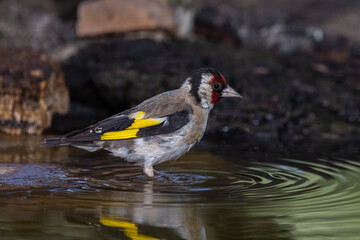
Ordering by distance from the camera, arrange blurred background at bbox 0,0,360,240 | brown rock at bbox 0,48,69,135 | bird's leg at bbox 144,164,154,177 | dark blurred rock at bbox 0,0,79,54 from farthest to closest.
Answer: dark blurred rock at bbox 0,0,79,54
brown rock at bbox 0,48,69,135
bird's leg at bbox 144,164,154,177
blurred background at bbox 0,0,360,240

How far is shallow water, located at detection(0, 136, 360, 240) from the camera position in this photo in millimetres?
3342

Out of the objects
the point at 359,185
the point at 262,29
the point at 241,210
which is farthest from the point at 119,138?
the point at 262,29

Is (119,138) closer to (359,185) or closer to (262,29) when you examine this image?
(359,185)

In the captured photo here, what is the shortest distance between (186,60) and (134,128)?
3.00m

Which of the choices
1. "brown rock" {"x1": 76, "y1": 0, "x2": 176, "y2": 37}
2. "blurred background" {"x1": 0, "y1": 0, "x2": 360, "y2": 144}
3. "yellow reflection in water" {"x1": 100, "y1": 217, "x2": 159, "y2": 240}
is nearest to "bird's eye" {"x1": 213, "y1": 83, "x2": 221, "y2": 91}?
"blurred background" {"x1": 0, "y1": 0, "x2": 360, "y2": 144}

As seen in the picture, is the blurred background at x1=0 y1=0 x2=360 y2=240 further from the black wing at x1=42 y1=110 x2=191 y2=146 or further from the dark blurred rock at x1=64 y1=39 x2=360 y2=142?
the black wing at x1=42 y1=110 x2=191 y2=146

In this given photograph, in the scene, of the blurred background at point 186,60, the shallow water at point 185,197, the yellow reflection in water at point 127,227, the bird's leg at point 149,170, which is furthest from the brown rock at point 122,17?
the yellow reflection in water at point 127,227

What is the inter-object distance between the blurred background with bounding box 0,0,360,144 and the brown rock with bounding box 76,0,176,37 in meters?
0.01

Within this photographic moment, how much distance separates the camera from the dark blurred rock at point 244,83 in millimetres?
6922

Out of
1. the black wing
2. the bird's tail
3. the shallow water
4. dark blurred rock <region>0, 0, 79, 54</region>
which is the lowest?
the shallow water

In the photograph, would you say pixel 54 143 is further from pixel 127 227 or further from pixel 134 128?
pixel 127 227

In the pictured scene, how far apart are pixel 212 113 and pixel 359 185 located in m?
2.76

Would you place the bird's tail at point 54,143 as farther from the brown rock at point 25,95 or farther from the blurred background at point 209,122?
the brown rock at point 25,95

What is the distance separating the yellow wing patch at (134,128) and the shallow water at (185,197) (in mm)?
294
